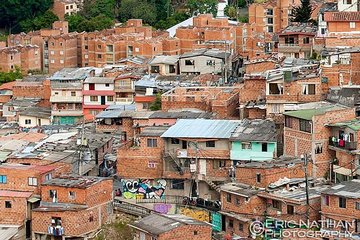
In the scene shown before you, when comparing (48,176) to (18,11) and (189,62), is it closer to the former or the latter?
(189,62)

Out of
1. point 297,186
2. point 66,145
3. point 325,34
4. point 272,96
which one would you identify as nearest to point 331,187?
point 297,186

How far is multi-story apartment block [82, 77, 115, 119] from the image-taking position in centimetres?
4328

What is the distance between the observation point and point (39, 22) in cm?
6662

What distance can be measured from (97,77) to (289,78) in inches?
476

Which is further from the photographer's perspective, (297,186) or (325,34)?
(325,34)

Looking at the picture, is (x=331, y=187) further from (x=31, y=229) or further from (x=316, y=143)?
(x=31, y=229)

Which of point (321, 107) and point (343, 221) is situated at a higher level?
point (321, 107)

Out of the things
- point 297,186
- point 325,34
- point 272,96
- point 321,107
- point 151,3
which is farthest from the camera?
point 151,3

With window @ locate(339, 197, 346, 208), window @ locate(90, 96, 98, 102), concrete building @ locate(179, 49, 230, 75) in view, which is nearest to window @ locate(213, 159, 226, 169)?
window @ locate(339, 197, 346, 208)

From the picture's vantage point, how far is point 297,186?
29.2m

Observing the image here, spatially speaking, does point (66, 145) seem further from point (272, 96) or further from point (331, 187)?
point (331, 187)

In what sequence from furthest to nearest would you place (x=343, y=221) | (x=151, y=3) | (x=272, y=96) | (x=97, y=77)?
(x=151, y=3)
(x=97, y=77)
(x=272, y=96)
(x=343, y=221)

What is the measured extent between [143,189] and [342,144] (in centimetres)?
546

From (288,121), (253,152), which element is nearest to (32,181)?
(253,152)
